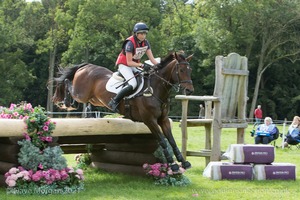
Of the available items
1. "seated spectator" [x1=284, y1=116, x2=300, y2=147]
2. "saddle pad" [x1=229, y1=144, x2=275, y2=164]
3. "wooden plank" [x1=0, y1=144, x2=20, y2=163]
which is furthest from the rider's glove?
"seated spectator" [x1=284, y1=116, x2=300, y2=147]

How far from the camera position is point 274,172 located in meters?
9.04

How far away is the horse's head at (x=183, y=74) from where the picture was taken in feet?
26.0

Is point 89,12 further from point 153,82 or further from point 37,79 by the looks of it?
point 153,82

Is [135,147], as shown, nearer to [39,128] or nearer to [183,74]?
[183,74]

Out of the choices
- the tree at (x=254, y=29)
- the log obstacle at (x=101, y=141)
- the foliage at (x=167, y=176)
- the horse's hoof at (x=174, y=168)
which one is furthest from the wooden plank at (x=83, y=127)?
the tree at (x=254, y=29)

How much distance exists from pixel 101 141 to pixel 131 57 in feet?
6.06

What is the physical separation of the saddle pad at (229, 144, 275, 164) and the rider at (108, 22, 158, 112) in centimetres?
201

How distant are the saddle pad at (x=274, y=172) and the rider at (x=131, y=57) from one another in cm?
254

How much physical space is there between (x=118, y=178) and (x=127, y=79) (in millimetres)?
1898

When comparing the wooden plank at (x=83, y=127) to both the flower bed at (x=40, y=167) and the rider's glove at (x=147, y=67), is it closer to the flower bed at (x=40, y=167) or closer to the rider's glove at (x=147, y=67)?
the flower bed at (x=40, y=167)

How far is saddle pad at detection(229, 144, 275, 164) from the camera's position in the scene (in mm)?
8859

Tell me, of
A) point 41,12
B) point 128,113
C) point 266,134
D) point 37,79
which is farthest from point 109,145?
point 41,12

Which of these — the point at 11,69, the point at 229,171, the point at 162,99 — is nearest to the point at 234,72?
the point at 229,171

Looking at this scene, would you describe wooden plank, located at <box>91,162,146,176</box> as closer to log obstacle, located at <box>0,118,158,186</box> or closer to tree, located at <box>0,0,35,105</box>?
log obstacle, located at <box>0,118,158,186</box>
